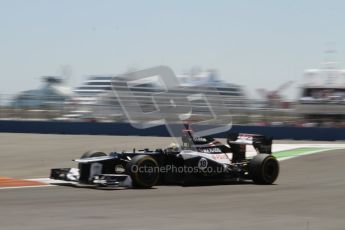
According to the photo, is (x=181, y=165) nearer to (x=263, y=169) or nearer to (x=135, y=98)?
(x=263, y=169)

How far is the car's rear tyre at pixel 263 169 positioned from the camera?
547 inches

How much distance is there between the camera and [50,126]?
1200 inches

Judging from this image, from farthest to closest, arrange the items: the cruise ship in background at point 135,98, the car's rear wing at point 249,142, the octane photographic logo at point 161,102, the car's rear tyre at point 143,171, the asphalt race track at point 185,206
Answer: the cruise ship in background at point 135,98, the octane photographic logo at point 161,102, the car's rear wing at point 249,142, the car's rear tyre at point 143,171, the asphalt race track at point 185,206

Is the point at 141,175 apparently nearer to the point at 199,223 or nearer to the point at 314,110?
the point at 199,223

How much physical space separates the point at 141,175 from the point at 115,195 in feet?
3.49

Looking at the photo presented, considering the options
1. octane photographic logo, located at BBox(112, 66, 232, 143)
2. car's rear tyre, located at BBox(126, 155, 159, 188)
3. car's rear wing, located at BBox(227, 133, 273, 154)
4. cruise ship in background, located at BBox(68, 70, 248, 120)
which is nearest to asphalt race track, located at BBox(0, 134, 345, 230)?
car's rear tyre, located at BBox(126, 155, 159, 188)

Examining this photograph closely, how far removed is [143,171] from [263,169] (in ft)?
8.96

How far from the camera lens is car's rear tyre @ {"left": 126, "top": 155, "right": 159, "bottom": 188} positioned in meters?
12.4

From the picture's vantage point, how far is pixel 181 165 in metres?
13.4

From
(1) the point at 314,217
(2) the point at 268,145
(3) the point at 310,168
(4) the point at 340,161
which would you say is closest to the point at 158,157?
(2) the point at 268,145

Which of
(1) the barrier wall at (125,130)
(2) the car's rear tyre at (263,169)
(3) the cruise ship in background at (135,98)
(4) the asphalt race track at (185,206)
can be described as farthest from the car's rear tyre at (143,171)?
(1) the barrier wall at (125,130)

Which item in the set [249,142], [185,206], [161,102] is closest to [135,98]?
[161,102]

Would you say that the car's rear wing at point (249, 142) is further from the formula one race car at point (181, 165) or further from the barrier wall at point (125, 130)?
the barrier wall at point (125, 130)

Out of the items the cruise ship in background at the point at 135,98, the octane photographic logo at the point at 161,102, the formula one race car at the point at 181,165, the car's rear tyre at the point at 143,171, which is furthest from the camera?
the cruise ship in background at the point at 135,98
